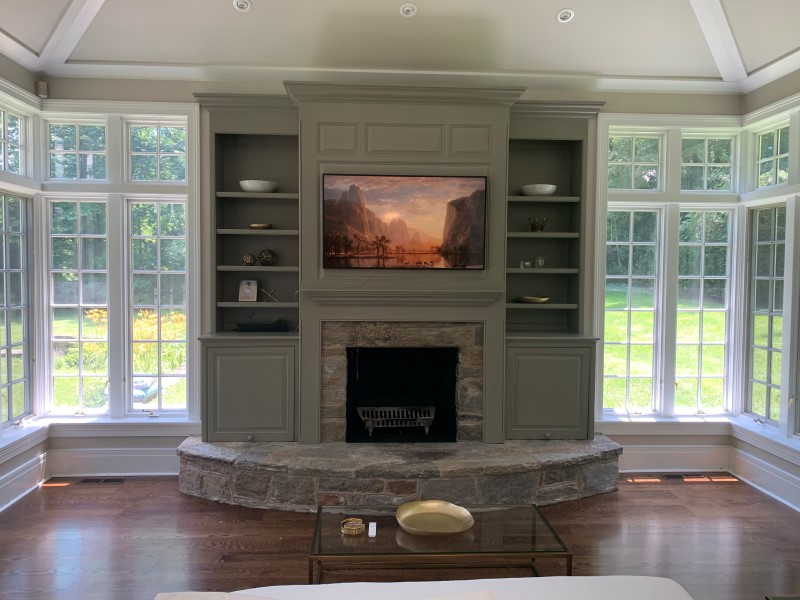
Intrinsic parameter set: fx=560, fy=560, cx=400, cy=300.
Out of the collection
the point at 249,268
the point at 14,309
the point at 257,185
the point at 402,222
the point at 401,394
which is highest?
the point at 257,185

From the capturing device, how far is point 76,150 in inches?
181

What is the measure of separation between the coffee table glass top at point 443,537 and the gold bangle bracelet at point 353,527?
2 cm

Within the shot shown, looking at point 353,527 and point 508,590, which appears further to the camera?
point 353,527

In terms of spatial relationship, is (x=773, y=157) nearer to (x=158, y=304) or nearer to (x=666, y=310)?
(x=666, y=310)

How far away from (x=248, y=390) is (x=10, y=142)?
2615 mm

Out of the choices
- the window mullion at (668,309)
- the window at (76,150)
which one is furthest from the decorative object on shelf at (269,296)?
the window mullion at (668,309)

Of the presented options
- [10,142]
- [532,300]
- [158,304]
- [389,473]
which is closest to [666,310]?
[532,300]

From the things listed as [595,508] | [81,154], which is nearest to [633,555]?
[595,508]

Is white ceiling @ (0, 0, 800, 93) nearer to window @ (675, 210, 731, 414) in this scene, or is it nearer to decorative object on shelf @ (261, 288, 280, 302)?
window @ (675, 210, 731, 414)

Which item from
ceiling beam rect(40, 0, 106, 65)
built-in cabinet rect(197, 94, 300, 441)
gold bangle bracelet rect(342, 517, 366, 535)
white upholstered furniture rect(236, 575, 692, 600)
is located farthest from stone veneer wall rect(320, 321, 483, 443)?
ceiling beam rect(40, 0, 106, 65)

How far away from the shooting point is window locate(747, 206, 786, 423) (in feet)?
14.8

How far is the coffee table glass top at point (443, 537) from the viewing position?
2.55m

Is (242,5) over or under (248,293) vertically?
over

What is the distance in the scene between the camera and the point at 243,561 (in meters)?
3.20
